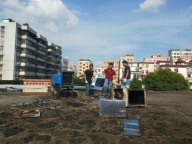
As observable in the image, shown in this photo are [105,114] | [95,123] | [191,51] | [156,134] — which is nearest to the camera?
[156,134]

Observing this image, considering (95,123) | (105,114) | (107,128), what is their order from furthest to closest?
(105,114)
(95,123)
(107,128)

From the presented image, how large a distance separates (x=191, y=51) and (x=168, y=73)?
11841 cm

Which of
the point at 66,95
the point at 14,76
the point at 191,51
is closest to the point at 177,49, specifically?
the point at 191,51

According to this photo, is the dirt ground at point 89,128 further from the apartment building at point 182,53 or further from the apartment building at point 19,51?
the apartment building at point 182,53

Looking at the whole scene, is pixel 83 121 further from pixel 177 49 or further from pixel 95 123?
pixel 177 49

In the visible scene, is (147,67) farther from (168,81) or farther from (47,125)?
(47,125)

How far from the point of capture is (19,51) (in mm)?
67938

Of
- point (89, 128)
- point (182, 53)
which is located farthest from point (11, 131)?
point (182, 53)

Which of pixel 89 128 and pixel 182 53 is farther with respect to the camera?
pixel 182 53

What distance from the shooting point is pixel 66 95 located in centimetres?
1200

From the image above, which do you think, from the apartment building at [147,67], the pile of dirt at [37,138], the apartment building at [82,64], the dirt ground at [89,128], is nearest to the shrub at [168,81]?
the apartment building at [147,67]

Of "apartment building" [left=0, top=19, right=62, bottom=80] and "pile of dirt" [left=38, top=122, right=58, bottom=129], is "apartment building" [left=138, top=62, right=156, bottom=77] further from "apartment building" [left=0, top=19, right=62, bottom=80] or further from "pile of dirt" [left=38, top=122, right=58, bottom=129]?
"pile of dirt" [left=38, top=122, right=58, bottom=129]

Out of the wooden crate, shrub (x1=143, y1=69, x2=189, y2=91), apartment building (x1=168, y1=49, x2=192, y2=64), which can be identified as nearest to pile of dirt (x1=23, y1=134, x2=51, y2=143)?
the wooden crate

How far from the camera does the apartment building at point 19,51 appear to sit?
6281cm
